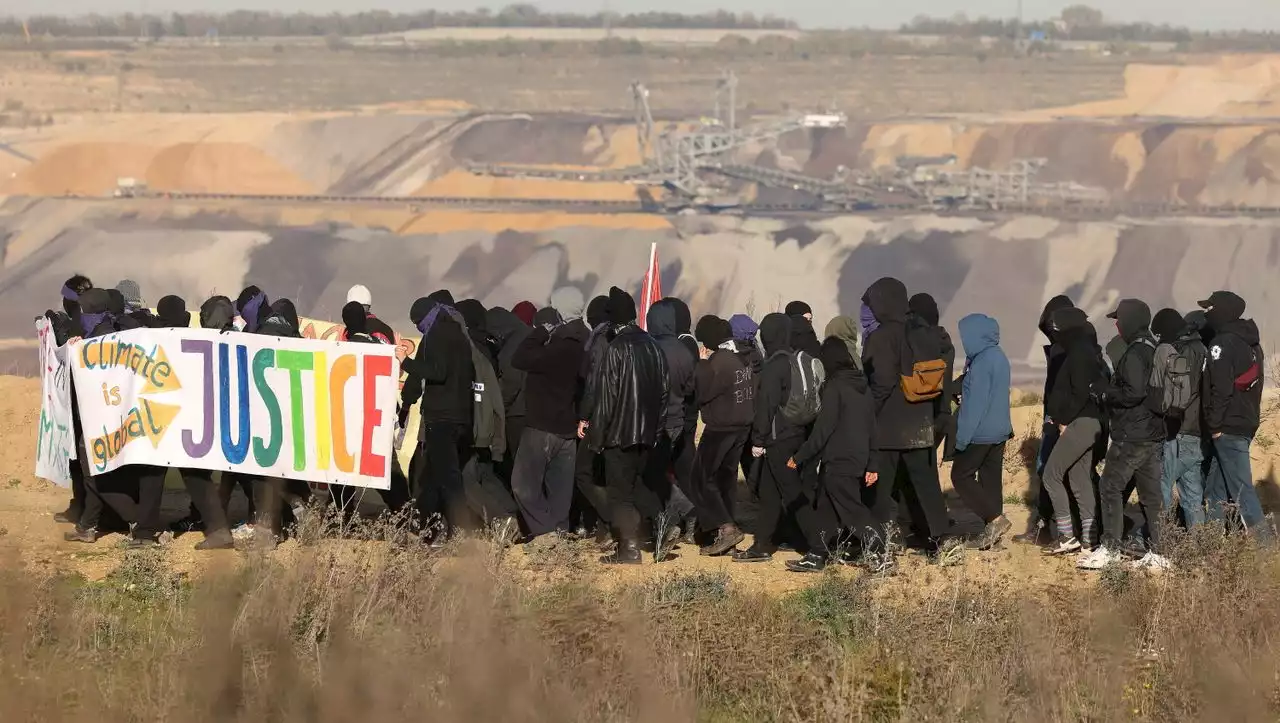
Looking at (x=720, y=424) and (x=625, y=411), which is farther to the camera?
(x=720, y=424)

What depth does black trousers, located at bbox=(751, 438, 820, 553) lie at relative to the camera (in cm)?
997

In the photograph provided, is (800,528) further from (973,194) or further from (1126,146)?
(1126,146)

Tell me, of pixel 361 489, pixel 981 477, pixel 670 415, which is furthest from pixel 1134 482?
pixel 361 489

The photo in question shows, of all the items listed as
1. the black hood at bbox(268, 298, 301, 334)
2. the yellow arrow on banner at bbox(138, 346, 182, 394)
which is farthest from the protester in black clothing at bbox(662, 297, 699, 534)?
the yellow arrow on banner at bbox(138, 346, 182, 394)

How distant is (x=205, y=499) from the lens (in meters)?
9.97

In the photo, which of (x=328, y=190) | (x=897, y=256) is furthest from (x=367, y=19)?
(x=897, y=256)

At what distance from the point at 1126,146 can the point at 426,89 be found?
3797 cm

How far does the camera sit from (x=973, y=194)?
70.3 m

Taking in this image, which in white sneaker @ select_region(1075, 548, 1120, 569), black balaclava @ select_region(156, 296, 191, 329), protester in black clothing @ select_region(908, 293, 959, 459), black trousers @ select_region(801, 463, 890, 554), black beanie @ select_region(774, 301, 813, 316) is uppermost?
black balaclava @ select_region(156, 296, 191, 329)

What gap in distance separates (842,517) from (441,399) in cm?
228

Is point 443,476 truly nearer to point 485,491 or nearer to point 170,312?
point 485,491

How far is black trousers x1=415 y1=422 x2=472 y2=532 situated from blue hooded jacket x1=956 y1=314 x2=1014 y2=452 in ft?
9.30

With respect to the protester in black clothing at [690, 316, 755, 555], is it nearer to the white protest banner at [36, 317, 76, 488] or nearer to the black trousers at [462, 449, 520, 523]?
the black trousers at [462, 449, 520, 523]

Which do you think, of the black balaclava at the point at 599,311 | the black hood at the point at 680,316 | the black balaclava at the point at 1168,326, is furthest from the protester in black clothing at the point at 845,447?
the black balaclava at the point at 1168,326
